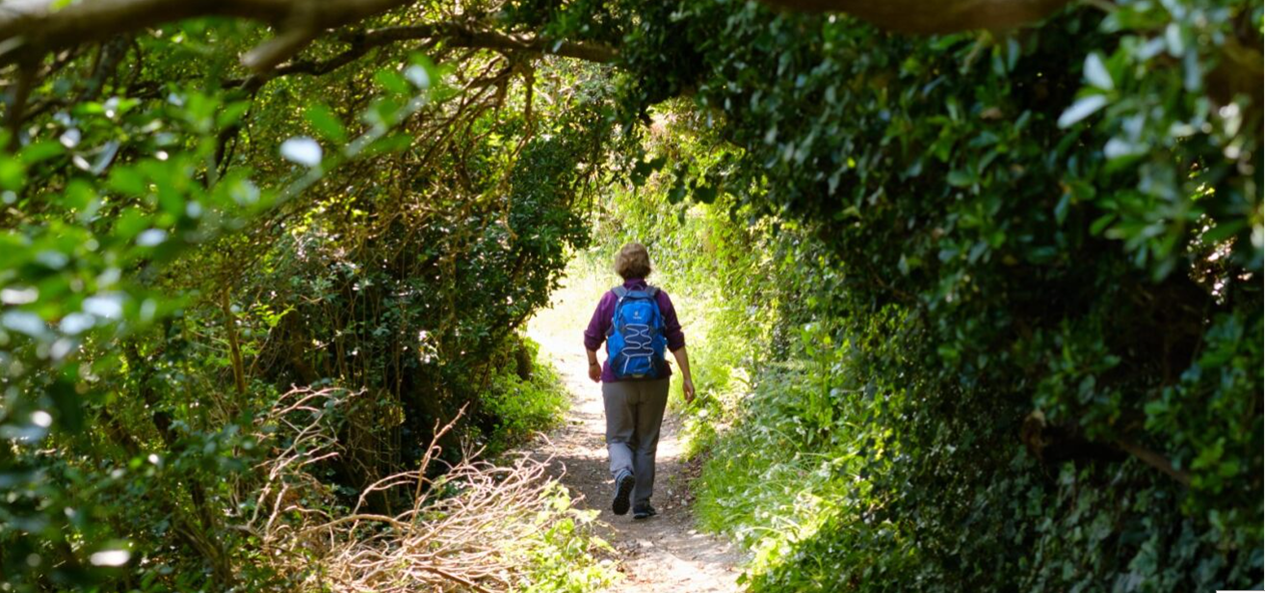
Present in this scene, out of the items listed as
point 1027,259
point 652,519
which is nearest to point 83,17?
point 1027,259

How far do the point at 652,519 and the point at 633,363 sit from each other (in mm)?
1368

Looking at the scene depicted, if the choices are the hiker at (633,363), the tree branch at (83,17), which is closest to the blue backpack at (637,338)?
the hiker at (633,363)

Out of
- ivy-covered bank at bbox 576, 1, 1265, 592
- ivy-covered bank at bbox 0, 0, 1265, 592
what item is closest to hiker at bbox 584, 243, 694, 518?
ivy-covered bank at bbox 0, 0, 1265, 592

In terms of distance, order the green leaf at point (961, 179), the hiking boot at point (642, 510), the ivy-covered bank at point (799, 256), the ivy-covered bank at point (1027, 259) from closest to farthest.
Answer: the ivy-covered bank at point (799, 256) → the ivy-covered bank at point (1027, 259) → the green leaf at point (961, 179) → the hiking boot at point (642, 510)

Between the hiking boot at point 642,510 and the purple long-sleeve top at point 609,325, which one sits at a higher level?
the purple long-sleeve top at point 609,325

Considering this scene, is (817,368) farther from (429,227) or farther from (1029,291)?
(1029,291)

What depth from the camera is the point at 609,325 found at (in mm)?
8367

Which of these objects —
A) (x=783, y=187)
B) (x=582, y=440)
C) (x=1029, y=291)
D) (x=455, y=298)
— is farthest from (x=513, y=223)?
(x=1029, y=291)

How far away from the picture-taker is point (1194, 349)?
2812 millimetres

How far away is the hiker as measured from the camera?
26.6 ft

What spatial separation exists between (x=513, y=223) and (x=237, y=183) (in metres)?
7.80

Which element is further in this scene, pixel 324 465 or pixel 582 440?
pixel 582 440

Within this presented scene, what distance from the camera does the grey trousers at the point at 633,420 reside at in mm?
8234

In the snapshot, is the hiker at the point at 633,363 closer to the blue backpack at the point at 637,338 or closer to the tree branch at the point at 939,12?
the blue backpack at the point at 637,338
